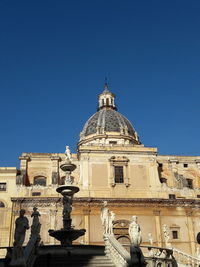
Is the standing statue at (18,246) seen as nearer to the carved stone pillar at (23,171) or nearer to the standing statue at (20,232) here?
the standing statue at (20,232)

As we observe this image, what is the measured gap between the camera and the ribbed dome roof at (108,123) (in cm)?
4800

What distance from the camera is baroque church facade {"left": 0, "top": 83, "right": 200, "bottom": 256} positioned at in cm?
3416

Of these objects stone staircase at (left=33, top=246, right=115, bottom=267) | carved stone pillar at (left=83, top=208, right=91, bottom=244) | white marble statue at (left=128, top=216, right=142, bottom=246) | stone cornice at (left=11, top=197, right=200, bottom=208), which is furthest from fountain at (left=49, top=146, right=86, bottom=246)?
stone cornice at (left=11, top=197, right=200, bottom=208)

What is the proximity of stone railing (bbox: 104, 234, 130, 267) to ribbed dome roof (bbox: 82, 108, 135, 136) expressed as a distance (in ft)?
99.8

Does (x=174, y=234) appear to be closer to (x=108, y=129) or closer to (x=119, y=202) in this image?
(x=119, y=202)

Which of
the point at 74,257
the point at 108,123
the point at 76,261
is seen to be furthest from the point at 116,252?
the point at 108,123

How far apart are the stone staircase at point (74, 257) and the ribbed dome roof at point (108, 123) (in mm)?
30539

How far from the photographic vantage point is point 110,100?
54.5m

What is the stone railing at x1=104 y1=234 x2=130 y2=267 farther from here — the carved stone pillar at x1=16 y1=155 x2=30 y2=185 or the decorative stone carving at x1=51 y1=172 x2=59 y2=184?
the carved stone pillar at x1=16 y1=155 x2=30 y2=185

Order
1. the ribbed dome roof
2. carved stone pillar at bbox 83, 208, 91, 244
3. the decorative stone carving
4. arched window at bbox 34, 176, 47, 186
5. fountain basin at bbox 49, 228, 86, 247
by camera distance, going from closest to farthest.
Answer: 1. fountain basin at bbox 49, 228, 86, 247
2. carved stone pillar at bbox 83, 208, 91, 244
3. the decorative stone carving
4. arched window at bbox 34, 176, 47, 186
5. the ribbed dome roof

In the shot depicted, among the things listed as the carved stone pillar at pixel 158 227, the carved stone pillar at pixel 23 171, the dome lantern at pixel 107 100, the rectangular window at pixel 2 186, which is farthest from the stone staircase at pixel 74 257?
the dome lantern at pixel 107 100

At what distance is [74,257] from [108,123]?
33.3 meters

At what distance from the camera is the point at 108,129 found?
47.9 metres

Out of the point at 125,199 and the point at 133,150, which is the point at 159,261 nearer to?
the point at 125,199
